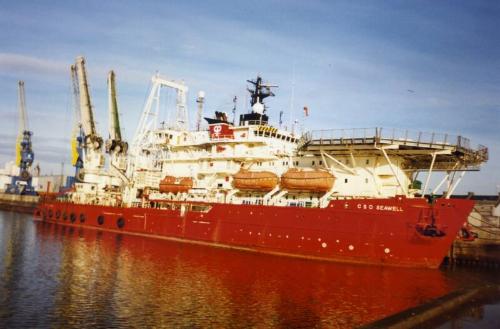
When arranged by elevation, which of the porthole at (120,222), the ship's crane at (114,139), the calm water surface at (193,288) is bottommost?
the calm water surface at (193,288)

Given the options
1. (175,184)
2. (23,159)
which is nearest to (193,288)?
(175,184)

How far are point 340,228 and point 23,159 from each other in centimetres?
7527

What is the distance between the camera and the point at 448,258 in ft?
97.3

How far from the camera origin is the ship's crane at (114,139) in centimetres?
4282

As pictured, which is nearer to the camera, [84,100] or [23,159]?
[84,100]

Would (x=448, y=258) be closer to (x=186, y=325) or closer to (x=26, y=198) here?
(x=186, y=325)

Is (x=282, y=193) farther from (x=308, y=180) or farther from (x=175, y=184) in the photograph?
(x=175, y=184)

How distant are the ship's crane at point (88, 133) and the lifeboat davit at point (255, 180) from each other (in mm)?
21363

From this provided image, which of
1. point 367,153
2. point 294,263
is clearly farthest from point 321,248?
point 367,153

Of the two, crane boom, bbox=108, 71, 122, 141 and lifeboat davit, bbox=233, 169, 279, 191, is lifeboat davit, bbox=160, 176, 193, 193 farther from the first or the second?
crane boom, bbox=108, 71, 122, 141

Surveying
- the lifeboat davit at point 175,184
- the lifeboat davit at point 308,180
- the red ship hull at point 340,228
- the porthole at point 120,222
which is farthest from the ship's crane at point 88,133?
the lifeboat davit at point 308,180

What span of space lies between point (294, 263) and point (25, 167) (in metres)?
74.1

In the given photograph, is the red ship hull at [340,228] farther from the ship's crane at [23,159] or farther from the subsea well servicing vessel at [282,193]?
the ship's crane at [23,159]

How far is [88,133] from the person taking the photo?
153 feet
